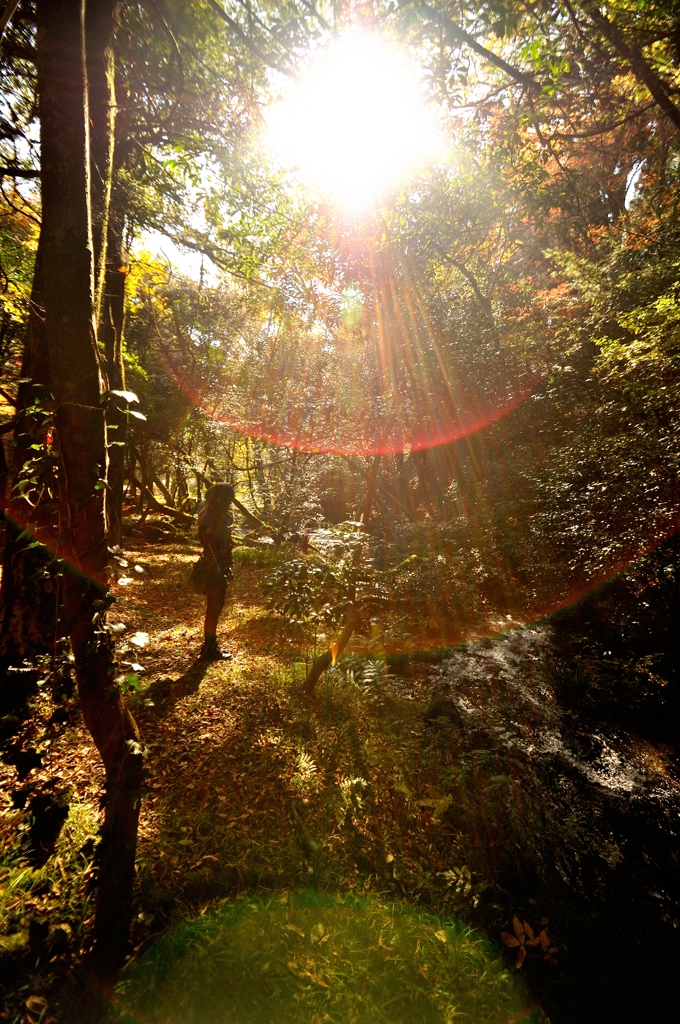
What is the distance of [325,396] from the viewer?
1600 centimetres

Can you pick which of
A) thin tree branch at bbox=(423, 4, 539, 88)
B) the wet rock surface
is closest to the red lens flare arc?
the wet rock surface

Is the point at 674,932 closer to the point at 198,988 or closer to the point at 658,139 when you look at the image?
the point at 198,988

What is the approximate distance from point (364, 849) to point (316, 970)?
99 cm

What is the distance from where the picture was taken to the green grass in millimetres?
2418

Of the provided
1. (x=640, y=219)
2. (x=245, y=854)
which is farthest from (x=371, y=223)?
(x=245, y=854)

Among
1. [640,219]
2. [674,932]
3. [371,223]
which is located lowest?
[674,932]

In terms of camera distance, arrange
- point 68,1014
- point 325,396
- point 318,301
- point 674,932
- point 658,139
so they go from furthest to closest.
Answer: point 325,396 < point 318,301 < point 658,139 < point 674,932 < point 68,1014

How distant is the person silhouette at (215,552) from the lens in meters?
5.77

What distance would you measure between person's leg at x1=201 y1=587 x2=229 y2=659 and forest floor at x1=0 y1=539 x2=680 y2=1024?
265mm

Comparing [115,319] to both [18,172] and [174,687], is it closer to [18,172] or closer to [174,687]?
[18,172]

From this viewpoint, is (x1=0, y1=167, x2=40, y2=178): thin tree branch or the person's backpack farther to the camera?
the person's backpack

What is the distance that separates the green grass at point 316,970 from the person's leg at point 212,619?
3.34 m

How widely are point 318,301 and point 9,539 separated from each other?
13.7m

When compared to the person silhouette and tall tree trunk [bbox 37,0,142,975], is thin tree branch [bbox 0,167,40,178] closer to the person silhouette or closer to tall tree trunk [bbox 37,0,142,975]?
tall tree trunk [bbox 37,0,142,975]
